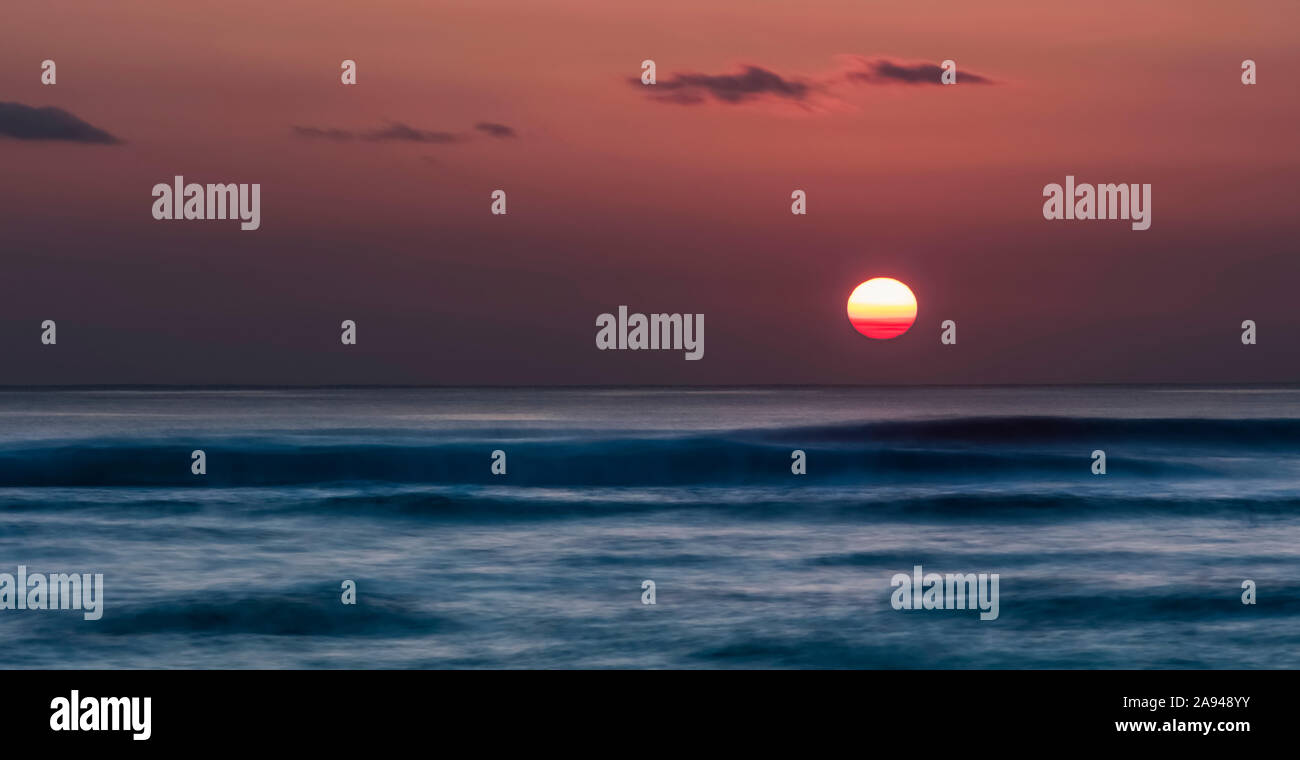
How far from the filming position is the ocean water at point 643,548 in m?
10.9

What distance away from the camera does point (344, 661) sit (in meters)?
10.3

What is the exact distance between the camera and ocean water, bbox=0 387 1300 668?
10906mm

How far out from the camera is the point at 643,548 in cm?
1741

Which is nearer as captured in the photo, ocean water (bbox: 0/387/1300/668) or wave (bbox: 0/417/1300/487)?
ocean water (bbox: 0/387/1300/668)

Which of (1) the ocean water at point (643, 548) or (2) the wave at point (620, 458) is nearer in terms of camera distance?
(1) the ocean water at point (643, 548)

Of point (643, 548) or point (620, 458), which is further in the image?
point (620, 458)

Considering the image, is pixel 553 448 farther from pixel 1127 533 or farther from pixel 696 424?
pixel 1127 533
